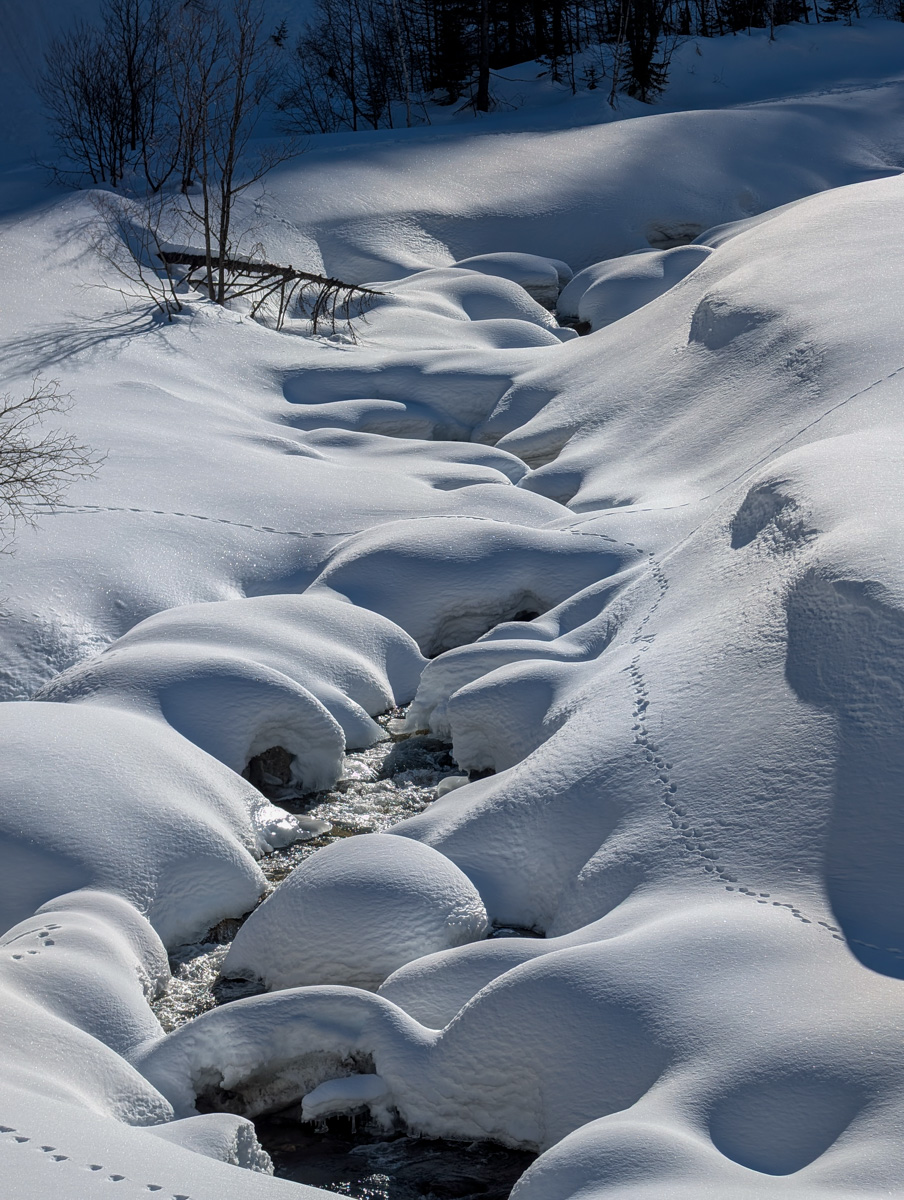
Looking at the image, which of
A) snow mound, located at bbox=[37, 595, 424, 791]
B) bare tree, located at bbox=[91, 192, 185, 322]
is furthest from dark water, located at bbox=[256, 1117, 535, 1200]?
bare tree, located at bbox=[91, 192, 185, 322]

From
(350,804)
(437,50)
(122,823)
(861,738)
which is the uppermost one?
(437,50)

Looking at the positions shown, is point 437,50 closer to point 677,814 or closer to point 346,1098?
point 677,814

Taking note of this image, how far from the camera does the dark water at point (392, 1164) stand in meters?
3.30

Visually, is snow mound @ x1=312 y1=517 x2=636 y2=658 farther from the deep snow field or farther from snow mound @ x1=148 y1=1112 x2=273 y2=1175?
snow mound @ x1=148 y1=1112 x2=273 y2=1175

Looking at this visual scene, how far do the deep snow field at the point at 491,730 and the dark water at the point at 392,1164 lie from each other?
7cm

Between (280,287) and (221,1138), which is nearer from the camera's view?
(221,1138)

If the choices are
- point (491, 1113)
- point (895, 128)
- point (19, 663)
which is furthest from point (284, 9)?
point (491, 1113)

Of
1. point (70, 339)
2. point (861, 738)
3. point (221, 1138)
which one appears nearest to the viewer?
point (221, 1138)

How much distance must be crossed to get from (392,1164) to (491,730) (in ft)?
7.60

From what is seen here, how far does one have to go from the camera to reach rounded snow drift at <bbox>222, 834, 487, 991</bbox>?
4.10 metres

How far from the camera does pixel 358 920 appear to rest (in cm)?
412

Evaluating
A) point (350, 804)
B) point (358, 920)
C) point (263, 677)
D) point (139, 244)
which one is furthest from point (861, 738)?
point (139, 244)

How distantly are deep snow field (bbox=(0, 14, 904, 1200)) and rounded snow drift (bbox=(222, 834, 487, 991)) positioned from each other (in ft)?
0.04

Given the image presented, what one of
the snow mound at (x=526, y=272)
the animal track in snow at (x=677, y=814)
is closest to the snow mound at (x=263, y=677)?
the animal track in snow at (x=677, y=814)
